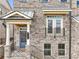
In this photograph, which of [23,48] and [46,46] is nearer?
[46,46]

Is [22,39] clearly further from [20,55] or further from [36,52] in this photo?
[20,55]

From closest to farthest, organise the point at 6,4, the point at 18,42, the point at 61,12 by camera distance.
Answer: the point at 61,12, the point at 18,42, the point at 6,4

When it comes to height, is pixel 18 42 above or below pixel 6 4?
below

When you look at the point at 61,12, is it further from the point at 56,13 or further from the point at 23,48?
the point at 23,48

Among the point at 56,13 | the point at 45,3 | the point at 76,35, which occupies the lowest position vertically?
the point at 76,35

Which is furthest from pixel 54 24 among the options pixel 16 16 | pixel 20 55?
pixel 20 55

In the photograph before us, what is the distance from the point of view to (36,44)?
1714cm

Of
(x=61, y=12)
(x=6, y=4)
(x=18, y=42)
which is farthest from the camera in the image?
(x=6, y=4)

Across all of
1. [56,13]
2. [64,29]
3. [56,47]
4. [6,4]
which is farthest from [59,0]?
[6,4]

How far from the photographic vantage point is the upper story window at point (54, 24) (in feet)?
56.2

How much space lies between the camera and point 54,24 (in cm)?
1720

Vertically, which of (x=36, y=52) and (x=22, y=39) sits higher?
(x=22, y=39)

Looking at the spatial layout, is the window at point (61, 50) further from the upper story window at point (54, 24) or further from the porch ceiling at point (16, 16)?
the porch ceiling at point (16, 16)

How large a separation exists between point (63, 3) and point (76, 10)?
1.50m
